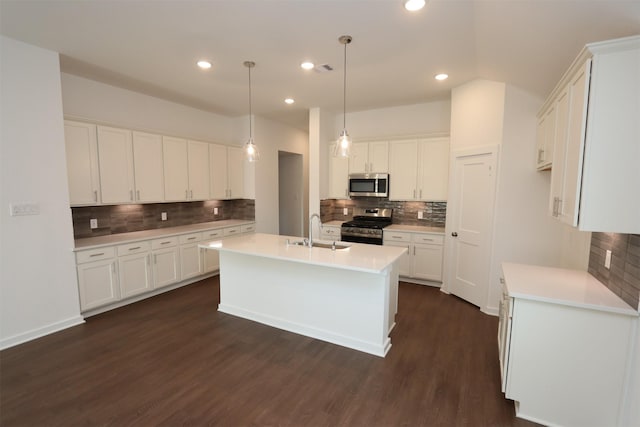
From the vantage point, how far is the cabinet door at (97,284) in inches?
132

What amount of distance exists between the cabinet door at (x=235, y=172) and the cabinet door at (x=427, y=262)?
336 cm

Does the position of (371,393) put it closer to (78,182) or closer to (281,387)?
(281,387)

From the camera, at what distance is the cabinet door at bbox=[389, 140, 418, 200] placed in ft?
15.8

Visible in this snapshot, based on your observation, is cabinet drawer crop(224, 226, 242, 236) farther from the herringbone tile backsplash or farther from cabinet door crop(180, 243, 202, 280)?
the herringbone tile backsplash

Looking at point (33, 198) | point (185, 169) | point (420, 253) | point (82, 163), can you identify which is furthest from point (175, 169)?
point (420, 253)

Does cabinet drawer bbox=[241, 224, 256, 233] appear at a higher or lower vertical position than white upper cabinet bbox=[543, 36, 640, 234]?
lower

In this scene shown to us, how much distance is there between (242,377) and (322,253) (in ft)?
4.09

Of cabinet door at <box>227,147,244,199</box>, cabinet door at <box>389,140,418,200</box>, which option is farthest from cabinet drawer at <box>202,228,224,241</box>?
cabinet door at <box>389,140,418,200</box>

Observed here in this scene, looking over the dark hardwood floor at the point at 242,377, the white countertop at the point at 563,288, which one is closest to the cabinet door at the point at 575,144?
the white countertop at the point at 563,288

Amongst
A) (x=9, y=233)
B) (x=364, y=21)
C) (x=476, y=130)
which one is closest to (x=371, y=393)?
(x=364, y=21)

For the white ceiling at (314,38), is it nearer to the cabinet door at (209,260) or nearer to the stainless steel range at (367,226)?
the stainless steel range at (367,226)

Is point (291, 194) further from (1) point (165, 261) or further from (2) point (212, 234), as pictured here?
(1) point (165, 261)

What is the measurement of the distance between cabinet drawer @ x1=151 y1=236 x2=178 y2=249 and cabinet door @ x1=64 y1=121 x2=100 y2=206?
2.75ft

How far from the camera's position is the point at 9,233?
2.78m
